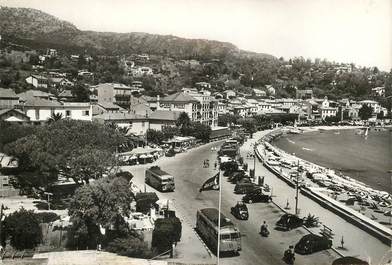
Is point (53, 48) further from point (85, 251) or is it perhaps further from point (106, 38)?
point (85, 251)

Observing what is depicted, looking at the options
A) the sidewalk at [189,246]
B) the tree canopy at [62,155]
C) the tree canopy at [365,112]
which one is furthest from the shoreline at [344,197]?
the tree canopy at [365,112]

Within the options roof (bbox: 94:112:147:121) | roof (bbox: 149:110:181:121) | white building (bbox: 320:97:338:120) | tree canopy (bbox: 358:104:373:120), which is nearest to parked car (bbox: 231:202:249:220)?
roof (bbox: 94:112:147:121)

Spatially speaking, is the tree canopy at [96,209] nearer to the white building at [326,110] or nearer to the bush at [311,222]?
the bush at [311,222]

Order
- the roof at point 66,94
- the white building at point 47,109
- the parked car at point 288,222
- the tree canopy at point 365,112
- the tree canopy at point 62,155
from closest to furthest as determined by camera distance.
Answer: the parked car at point 288,222, the tree canopy at point 62,155, the white building at point 47,109, the roof at point 66,94, the tree canopy at point 365,112

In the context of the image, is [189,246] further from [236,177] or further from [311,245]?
[236,177]

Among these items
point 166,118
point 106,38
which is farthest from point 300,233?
point 106,38

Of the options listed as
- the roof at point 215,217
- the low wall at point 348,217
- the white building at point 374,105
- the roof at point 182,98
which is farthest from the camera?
the white building at point 374,105

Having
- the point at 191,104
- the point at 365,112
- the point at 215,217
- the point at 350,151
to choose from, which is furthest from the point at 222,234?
the point at 365,112
